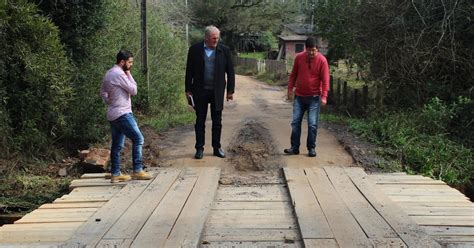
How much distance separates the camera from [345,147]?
336 inches

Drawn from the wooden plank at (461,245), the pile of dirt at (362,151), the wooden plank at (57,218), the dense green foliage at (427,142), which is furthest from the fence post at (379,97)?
the wooden plank at (57,218)

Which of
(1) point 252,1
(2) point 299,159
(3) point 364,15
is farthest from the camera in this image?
(1) point 252,1

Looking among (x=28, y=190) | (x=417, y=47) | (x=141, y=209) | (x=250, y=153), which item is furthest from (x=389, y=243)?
(x=417, y=47)

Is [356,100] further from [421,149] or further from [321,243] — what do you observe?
[321,243]

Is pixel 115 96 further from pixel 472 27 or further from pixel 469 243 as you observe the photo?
pixel 472 27

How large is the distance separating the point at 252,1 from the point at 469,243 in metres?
45.3

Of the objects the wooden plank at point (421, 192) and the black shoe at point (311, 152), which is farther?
the black shoe at point (311, 152)

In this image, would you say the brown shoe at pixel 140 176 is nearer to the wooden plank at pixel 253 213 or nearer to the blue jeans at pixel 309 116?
the wooden plank at pixel 253 213

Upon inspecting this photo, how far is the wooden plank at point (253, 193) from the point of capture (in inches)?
219

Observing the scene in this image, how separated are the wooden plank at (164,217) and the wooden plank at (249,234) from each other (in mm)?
365

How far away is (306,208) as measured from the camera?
16.4 feet

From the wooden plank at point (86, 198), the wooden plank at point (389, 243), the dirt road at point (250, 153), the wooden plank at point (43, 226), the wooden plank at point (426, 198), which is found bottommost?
the dirt road at point (250, 153)

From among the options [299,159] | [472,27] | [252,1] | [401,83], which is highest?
[252,1]

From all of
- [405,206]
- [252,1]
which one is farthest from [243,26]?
[405,206]
